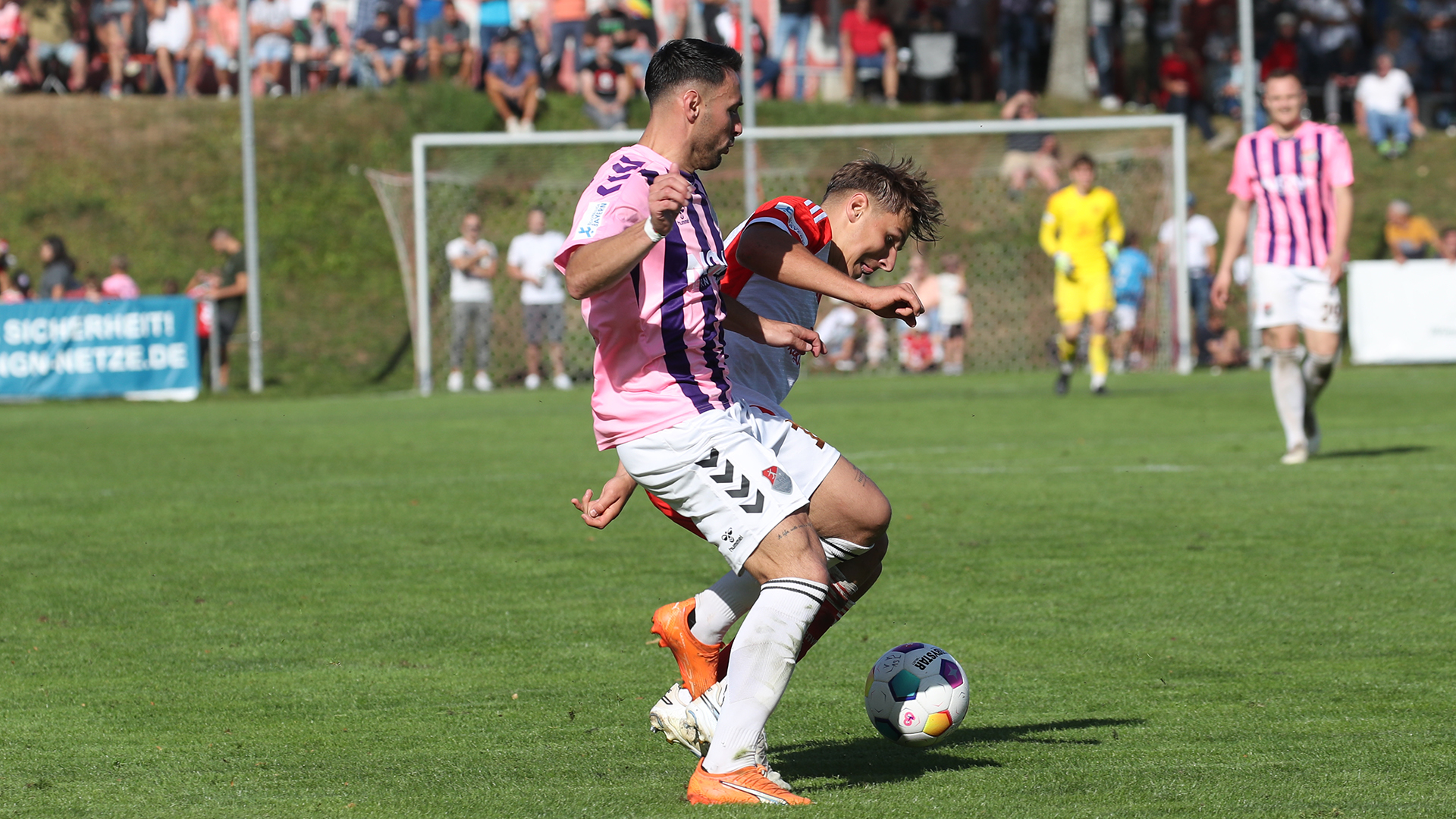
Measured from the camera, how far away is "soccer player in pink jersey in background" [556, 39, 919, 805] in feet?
13.8

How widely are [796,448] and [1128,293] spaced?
18.7m

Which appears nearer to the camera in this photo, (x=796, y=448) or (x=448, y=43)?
(x=796, y=448)

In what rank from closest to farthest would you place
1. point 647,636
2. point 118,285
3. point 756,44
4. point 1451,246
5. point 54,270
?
point 647,636 → point 1451,246 → point 118,285 → point 54,270 → point 756,44

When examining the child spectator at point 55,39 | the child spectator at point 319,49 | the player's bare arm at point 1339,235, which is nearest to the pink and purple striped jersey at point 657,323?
the player's bare arm at point 1339,235

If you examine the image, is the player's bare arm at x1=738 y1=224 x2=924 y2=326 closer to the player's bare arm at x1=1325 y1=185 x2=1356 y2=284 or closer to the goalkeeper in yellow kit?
the player's bare arm at x1=1325 y1=185 x2=1356 y2=284

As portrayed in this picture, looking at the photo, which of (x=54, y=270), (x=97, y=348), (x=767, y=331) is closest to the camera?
(x=767, y=331)

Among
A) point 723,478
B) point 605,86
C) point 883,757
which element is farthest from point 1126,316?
point 723,478

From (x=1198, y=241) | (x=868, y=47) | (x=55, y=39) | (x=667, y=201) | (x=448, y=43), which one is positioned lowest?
(x=1198, y=241)

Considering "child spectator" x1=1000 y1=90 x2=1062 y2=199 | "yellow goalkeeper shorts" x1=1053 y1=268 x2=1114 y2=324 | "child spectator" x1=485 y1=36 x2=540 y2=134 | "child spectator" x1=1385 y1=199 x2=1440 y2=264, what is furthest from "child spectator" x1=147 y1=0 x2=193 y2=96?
"child spectator" x1=1385 y1=199 x2=1440 y2=264

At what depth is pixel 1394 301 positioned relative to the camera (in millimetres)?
21438

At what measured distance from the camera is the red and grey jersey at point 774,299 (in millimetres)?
4707

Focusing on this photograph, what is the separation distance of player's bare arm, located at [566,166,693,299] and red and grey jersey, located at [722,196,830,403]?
0.63 meters

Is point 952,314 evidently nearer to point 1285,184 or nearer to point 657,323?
point 1285,184

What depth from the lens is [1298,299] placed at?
11.1 metres
